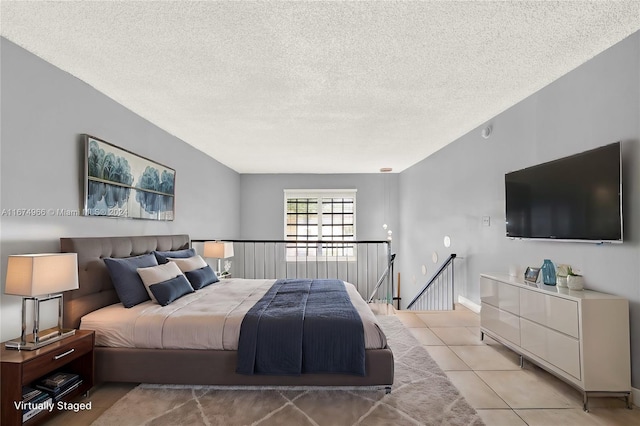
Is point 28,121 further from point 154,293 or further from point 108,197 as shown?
point 154,293

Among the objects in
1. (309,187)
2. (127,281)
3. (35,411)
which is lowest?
(35,411)

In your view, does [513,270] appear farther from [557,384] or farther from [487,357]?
[557,384]

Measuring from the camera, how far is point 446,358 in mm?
3322

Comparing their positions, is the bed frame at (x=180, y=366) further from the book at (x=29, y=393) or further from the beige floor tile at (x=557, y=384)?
the beige floor tile at (x=557, y=384)

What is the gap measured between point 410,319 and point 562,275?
6.94 ft

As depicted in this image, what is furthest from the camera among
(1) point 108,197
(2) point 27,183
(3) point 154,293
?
(1) point 108,197

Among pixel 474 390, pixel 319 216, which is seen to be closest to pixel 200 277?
pixel 474 390

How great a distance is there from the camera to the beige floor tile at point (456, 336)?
12.3 ft

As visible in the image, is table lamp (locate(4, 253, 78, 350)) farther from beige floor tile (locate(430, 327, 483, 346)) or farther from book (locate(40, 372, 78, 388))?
beige floor tile (locate(430, 327, 483, 346))

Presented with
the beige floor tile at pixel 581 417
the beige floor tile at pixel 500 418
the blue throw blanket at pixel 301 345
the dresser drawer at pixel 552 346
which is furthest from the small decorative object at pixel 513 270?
the blue throw blanket at pixel 301 345

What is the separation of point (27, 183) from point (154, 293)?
50.4 inches

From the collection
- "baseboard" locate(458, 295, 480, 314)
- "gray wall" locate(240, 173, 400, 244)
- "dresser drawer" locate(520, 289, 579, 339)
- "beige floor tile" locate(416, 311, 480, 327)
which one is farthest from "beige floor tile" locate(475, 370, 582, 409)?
"gray wall" locate(240, 173, 400, 244)

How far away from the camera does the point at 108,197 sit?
10.9 ft

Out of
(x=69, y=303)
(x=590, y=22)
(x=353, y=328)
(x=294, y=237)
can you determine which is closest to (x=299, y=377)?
(x=353, y=328)
